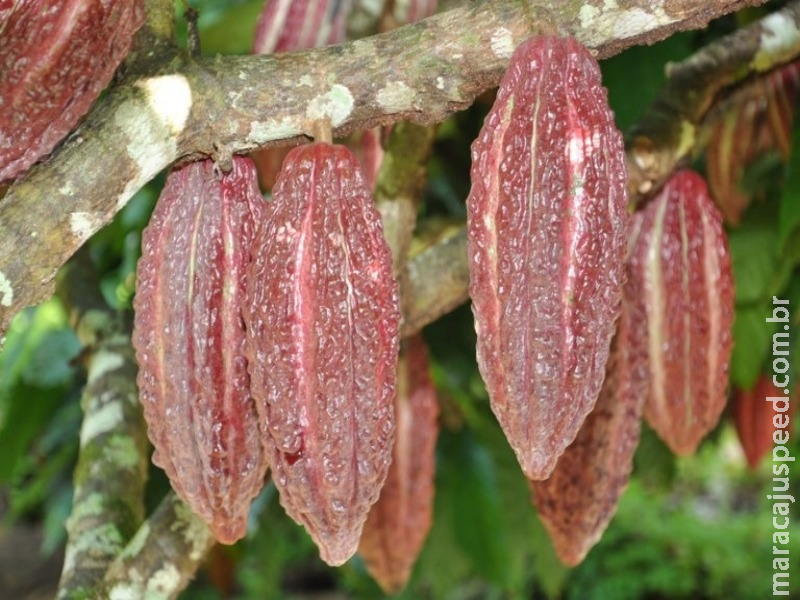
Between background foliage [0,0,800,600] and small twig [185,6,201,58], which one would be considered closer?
small twig [185,6,201,58]

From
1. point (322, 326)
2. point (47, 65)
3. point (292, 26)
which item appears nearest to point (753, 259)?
point (292, 26)

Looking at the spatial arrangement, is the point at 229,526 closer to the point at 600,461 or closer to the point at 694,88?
the point at 600,461

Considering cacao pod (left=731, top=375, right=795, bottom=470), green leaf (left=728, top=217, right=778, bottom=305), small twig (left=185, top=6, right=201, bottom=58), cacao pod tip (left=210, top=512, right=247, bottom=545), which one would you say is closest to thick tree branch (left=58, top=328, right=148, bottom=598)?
cacao pod tip (left=210, top=512, right=247, bottom=545)

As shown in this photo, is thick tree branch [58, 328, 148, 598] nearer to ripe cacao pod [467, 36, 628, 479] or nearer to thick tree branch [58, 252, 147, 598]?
thick tree branch [58, 252, 147, 598]

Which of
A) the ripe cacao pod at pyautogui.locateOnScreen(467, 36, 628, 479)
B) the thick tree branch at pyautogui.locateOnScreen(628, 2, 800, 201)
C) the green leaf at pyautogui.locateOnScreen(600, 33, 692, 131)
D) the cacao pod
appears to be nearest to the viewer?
the ripe cacao pod at pyautogui.locateOnScreen(467, 36, 628, 479)

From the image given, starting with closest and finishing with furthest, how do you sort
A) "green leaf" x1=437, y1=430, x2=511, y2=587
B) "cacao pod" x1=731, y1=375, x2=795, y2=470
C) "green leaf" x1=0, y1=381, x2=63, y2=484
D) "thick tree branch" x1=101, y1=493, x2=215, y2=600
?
"thick tree branch" x1=101, y1=493, x2=215, y2=600
"green leaf" x1=0, y1=381, x2=63, y2=484
"cacao pod" x1=731, y1=375, x2=795, y2=470
"green leaf" x1=437, y1=430, x2=511, y2=587

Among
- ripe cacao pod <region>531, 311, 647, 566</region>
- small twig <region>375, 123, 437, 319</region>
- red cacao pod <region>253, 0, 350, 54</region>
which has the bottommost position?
ripe cacao pod <region>531, 311, 647, 566</region>

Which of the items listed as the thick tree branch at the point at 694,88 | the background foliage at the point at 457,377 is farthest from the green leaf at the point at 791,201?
the thick tree branch at the point at 694,88
